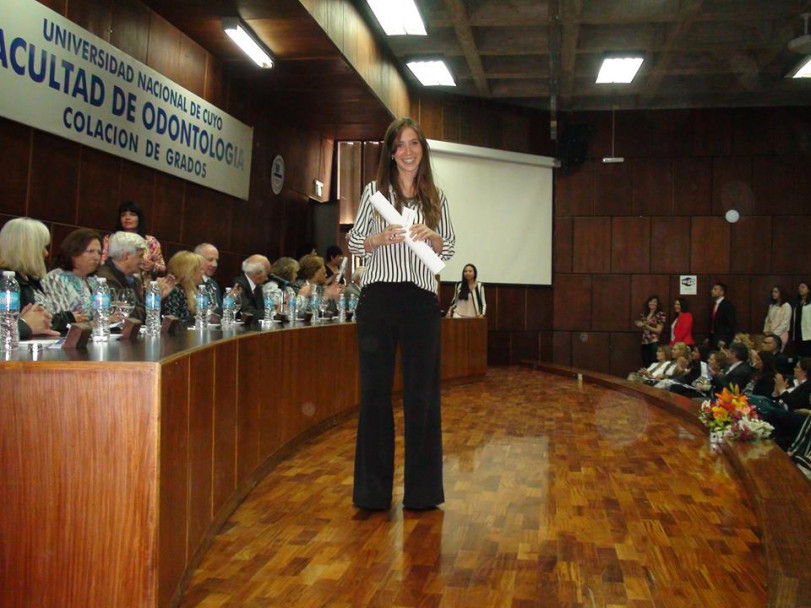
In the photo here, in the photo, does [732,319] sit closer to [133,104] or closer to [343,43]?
[343,43]

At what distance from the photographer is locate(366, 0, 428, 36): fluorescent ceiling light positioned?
709 cm

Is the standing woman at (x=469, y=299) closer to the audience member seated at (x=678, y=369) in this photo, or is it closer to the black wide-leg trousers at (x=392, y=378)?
the audience member seated at (x=678, y=369)

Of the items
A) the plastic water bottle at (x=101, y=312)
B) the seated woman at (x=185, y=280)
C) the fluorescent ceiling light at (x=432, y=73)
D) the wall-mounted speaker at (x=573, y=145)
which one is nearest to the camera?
the plastic water bottle at (x=101, y=312)

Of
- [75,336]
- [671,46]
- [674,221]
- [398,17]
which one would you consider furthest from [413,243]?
[674,221]

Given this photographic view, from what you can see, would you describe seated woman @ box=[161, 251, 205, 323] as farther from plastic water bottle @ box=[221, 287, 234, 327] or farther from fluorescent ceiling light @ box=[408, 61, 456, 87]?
fluorescent ceiling light @ box=[408, 61, 456, 87]

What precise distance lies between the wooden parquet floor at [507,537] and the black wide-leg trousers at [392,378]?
6.7 inches

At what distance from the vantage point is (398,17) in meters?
7.46

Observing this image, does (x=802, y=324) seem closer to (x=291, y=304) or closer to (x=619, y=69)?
(x=619, y=69)

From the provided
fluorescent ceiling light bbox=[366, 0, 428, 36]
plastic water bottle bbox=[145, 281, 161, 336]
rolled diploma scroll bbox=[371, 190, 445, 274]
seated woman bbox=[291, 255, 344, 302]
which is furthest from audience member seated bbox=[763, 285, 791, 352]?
plastic water bottle bbox=[145, 281, 161, 336]

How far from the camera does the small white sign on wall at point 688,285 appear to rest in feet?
36.8

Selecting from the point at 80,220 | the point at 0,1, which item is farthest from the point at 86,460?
the point at 80,220

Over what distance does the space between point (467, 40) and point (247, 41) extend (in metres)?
3.36

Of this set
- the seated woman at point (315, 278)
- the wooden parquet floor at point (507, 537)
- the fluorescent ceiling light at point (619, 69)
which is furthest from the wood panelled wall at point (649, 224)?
the wooden parquet floor at point (507, 537)

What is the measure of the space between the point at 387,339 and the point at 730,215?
30.8ft
